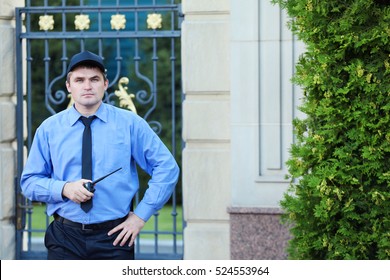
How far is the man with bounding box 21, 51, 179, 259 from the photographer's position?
502 centimetres

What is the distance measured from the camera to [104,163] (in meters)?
5.04

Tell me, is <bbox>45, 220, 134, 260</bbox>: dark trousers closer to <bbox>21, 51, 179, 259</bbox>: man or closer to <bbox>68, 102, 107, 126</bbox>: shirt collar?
<bbox>21, 51, 179, 259</bbox>: man

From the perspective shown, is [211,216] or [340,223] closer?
[340,223]

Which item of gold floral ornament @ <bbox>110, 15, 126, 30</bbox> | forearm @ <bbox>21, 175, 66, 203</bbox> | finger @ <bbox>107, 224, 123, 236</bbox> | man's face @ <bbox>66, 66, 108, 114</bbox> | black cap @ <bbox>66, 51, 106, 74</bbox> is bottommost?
finger @ <bbox>107, 224, 123, 236</bbox>

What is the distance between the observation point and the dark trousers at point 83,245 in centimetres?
502

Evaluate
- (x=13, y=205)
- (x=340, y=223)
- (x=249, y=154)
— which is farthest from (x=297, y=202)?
(x=13, y=205)

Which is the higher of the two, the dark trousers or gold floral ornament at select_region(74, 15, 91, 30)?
gold floral ornament at select_region(74, 15, 91, 30)

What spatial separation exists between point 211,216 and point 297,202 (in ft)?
7.27

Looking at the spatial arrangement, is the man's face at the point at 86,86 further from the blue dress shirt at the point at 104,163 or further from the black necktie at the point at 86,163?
the black necktie at the point at 86,163

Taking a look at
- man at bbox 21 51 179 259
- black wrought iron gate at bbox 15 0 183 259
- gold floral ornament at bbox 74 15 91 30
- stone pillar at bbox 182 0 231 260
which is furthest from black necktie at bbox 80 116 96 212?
gold floral ornament at bbox 74 15 91 30

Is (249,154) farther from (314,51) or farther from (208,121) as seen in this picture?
(314,51)

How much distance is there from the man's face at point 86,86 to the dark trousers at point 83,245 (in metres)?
0.62

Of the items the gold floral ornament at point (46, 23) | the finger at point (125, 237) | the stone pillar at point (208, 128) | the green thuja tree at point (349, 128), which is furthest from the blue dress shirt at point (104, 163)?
the gold floral ornament at point (46, 23)

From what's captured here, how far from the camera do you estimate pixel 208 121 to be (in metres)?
7.55
